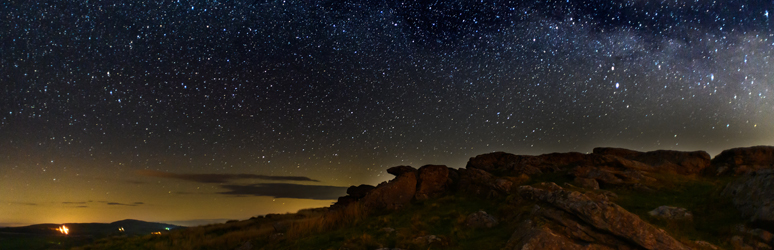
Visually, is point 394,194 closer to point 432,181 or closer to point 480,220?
point 432,181

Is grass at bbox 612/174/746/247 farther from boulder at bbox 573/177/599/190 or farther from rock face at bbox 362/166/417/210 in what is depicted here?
rock face at bbox 362/166/417/210

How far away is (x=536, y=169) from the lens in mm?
Result: 20000

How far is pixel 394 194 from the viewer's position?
752 inches

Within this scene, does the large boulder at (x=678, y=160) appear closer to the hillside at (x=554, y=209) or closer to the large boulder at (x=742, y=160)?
the hillside at (x=554, y=209)

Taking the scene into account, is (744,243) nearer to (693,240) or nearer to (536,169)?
(693,240)

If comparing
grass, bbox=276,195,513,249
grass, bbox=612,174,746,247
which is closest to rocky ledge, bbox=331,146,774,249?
grass, bbox=612,174,746,247

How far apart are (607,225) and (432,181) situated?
1075 cm

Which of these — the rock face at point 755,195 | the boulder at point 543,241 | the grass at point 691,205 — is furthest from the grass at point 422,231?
the rock face at point 755,195

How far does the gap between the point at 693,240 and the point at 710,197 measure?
202 inches

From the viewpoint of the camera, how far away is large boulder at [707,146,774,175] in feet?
61.7

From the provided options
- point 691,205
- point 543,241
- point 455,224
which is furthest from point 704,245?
point 455,224

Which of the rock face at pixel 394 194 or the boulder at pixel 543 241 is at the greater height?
the rock face at pixel 394 194

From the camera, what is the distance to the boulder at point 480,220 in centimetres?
1299

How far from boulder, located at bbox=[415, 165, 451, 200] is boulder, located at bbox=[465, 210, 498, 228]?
201 inches
